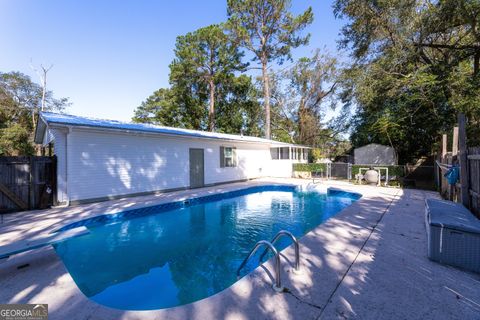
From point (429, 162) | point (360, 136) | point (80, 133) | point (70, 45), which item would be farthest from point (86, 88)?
point (429, 162)

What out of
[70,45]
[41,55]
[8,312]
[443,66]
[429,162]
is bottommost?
[8,312]

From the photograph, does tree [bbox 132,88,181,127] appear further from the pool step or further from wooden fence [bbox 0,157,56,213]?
the pool step

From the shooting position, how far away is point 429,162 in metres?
15.1

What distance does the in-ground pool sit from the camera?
305 cm

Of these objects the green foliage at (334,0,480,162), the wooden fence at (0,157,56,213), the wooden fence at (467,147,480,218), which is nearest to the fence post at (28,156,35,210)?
the wooden fence at (0,157,56,213)

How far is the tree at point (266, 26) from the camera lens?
18000mm

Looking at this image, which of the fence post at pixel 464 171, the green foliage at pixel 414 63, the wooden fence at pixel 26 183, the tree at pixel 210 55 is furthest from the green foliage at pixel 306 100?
the wooden fence at pixel 26 183

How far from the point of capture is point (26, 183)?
628cm

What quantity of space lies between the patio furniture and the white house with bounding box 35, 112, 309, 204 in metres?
8.66

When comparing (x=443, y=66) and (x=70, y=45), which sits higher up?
(x=70, y=45)

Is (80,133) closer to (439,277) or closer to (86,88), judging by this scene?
(439,277)

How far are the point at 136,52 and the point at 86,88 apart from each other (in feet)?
18.2

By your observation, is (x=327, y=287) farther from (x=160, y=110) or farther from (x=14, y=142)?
(x=14, y=142)

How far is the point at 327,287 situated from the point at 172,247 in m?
3.28
